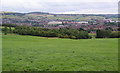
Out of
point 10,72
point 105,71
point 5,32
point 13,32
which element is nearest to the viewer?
point 10,72

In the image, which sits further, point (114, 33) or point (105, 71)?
point (114, 33)

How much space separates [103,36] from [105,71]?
45.8 m

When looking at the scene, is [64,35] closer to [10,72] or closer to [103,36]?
[103,36]

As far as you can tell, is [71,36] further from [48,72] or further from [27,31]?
[48,72]

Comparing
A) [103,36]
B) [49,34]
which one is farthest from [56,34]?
[103,36]

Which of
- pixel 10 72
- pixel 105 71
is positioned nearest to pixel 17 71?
pixel 10 72

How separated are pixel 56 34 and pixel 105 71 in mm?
43554

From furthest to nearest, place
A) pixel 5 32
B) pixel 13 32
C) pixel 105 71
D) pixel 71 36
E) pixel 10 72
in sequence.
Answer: pixel 13 32 → pixel 5 32 → pixel 71 36 → pixel 105 71 → pixel 10 72

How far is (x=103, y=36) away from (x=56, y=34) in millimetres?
13389

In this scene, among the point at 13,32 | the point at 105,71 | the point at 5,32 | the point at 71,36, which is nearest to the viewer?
the point at 105,71

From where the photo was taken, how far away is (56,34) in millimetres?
52438

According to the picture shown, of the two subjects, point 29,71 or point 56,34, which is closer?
point 29,71

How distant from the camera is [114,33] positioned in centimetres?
5403

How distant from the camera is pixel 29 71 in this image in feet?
28.6
